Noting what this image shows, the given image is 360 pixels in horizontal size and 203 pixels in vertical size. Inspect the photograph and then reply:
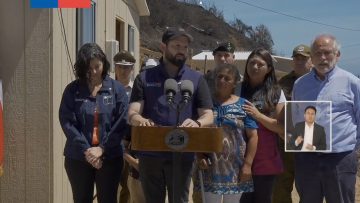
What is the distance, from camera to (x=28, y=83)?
5.63 m

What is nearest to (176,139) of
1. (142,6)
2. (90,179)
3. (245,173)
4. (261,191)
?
(245,173)

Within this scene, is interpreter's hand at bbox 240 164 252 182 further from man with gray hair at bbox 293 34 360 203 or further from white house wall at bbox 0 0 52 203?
white house wall at bbox 0 0 52 203

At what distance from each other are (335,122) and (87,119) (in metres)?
2.12

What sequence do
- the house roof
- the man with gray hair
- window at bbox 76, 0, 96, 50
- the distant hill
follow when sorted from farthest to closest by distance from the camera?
the distant hill → the house roof → window at bbox 76, 0, 96, 50 → the man with gray hair

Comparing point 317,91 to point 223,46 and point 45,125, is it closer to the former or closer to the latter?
point 223,46

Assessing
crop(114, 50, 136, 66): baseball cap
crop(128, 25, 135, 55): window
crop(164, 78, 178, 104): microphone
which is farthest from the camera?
crop(128, 25, 135, 55): window

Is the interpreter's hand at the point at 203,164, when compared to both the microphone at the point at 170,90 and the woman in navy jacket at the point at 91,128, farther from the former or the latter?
the microphone at the point at 170,90

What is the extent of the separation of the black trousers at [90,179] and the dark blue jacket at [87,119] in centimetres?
8

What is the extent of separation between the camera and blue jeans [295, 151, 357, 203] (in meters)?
4.32

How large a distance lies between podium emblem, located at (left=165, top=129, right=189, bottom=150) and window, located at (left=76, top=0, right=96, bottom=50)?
3.15m

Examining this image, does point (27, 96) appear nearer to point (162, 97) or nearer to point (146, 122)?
A: point (162, 97)

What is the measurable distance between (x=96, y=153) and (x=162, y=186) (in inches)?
27.9

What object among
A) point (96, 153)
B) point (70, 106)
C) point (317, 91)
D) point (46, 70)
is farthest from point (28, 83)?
point (317, 91)

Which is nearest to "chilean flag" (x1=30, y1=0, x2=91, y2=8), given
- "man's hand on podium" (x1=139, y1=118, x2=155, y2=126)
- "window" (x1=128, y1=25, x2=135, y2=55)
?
"man's hand on podium" (x1=139, y1=118, x2=155, y2=126)
